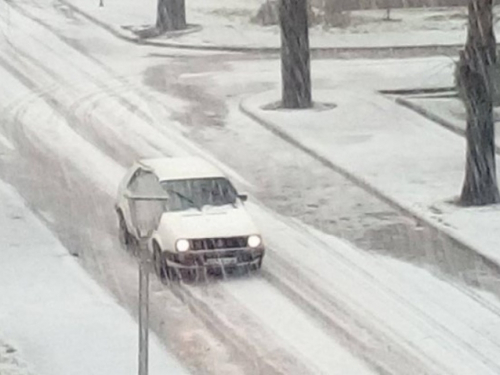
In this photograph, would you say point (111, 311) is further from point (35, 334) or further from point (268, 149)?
point (268, 149)

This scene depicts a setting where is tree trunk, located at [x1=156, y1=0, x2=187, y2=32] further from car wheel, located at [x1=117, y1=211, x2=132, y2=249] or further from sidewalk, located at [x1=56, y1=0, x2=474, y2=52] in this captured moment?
car wheel, located at [x1=117, y1=211, x2=132, y2=249]

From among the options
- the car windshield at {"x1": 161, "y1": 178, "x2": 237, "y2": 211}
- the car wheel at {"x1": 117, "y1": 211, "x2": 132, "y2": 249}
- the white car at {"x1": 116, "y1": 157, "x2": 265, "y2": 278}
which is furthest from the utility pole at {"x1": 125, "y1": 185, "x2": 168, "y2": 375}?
the car wheel at {"x1": 117, "y1": 211, "x2": 132, "y2": 249}

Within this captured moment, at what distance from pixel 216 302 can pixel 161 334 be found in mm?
1333

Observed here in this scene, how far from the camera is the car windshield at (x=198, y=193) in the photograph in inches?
794

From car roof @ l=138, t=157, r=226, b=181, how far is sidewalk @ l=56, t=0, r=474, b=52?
17748mm

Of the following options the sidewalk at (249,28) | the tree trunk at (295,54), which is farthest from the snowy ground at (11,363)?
the sidewalk at (249,28)

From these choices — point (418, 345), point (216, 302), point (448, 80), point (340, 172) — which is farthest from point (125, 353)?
point (448, 80)

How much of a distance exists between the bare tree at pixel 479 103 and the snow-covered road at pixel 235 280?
10.1ft

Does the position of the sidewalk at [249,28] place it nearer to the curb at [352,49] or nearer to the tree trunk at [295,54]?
the curb at [352,49]

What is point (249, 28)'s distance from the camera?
4225cm

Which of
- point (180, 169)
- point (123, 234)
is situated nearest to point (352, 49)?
point (180, 169)

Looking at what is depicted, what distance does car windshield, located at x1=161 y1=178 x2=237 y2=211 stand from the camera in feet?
66.1

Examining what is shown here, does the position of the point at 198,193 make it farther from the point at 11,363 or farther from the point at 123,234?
the point at 11,363

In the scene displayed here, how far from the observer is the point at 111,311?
18078mm
